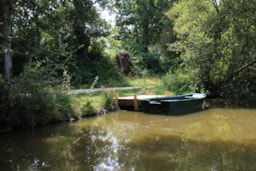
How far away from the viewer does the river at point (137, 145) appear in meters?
7.07

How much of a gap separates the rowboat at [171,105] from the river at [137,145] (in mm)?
905

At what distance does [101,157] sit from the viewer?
7.72 metres

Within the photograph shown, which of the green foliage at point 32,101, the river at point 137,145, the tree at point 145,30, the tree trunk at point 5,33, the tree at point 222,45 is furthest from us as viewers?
the tree at point 145,30

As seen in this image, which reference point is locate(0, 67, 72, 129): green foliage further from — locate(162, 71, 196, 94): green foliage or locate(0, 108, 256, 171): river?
locate(162, 71, 196, 94): green foliage

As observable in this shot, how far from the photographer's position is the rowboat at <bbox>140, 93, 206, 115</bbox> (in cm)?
1389

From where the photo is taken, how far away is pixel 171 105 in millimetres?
13844

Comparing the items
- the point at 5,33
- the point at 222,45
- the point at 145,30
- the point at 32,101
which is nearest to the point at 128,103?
the point at 32,101

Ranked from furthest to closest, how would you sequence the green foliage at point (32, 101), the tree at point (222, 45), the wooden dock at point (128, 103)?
the tree at point (222, 45) < the wooden dock at point (128, 103) < the green foliage at point (32, 101)

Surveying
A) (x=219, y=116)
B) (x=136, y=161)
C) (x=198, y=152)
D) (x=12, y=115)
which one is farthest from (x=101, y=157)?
(x=219, y=116)

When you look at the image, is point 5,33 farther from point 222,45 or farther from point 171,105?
point 222,45

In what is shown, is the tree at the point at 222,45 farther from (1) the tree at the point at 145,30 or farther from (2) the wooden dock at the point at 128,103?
(1) the tree at the point at 145,30

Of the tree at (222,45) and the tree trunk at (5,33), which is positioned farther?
the tree at (222,45)

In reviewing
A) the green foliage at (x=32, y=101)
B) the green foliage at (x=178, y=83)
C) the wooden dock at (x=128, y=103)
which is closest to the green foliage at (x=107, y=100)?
the wooden dock at (x=128, y=103)

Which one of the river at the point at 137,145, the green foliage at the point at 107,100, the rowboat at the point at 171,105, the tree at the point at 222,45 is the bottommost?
the river at the point at 137,145
